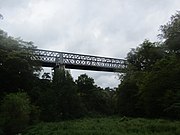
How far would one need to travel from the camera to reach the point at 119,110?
6594cm

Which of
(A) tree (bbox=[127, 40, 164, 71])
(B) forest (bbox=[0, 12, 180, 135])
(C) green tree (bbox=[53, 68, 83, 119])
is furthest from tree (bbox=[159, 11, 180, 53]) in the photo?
(C) green tree (bbox=[53, 68, 83, 119])

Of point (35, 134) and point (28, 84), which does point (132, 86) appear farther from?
point (35, 134)

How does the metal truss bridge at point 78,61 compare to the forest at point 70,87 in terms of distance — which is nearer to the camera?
the forest at point 70,87

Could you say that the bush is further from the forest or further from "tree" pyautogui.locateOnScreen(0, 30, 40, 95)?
"tree" pyautogui.locateOnScreen(0, 30, 40, 95)

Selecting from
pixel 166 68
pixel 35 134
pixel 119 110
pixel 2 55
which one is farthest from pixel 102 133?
pixel 119 110

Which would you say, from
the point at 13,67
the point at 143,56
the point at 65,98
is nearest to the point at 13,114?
the point at 13,67

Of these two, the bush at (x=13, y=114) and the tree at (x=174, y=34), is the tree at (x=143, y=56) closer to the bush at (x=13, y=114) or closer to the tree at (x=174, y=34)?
the tree at (x=174, y=34)

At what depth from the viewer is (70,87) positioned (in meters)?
60.2

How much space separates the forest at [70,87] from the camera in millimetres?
39438

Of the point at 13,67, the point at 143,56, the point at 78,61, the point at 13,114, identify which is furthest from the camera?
the point at 78,61

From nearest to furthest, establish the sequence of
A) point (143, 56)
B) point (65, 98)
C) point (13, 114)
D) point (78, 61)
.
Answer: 1. point (13, 114)
2. point (65, 98)
3. point (143, 56)
4. point (78, 61)

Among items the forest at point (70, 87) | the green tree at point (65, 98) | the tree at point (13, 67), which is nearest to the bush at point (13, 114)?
the forest at point (70, 87)

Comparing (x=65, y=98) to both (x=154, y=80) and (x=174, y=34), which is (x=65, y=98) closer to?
(x=154, y=80)

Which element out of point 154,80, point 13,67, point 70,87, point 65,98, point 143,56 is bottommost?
point 65,98
